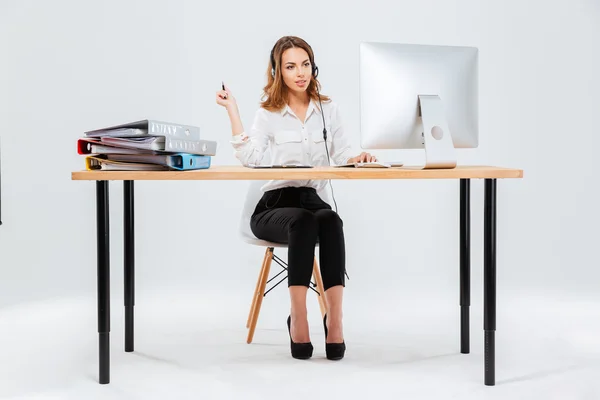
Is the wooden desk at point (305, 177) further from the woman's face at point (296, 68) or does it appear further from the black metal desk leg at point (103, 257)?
the woman's face at point (296, 68)

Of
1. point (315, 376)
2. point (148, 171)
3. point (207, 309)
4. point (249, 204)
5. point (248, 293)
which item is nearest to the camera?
point (148, 171)

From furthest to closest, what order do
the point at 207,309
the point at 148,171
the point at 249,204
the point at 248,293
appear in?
1. the point at 248,293
2. the point at 207,309
3. the point at 249,204
4. the point at 148,171

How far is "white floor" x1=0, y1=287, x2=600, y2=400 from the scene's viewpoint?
2338 millimetres

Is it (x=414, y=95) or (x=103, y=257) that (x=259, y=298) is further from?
(x=414, y=95)

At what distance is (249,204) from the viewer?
3.01 m

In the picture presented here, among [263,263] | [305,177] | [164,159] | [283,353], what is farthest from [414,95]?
[283,353]

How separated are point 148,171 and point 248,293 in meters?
1.62

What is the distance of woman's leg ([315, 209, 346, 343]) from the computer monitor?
36cm

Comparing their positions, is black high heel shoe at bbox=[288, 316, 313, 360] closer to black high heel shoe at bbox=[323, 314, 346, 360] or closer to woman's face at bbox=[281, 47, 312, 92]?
black high heel shoe at bbox=[323, 314, 346, 360]

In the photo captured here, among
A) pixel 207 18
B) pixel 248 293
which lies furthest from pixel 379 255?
pixel 207 18

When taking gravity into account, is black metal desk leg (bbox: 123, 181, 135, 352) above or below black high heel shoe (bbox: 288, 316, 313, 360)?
above

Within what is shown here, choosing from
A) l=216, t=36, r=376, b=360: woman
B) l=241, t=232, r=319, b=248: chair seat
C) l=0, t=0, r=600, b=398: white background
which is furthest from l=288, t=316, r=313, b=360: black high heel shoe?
l=0, t=0, r=600, b=398: white background

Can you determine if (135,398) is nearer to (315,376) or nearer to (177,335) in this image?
(315,376)

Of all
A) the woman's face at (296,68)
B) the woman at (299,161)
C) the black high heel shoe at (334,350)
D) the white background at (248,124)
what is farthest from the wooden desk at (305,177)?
the white background at (248,124)
